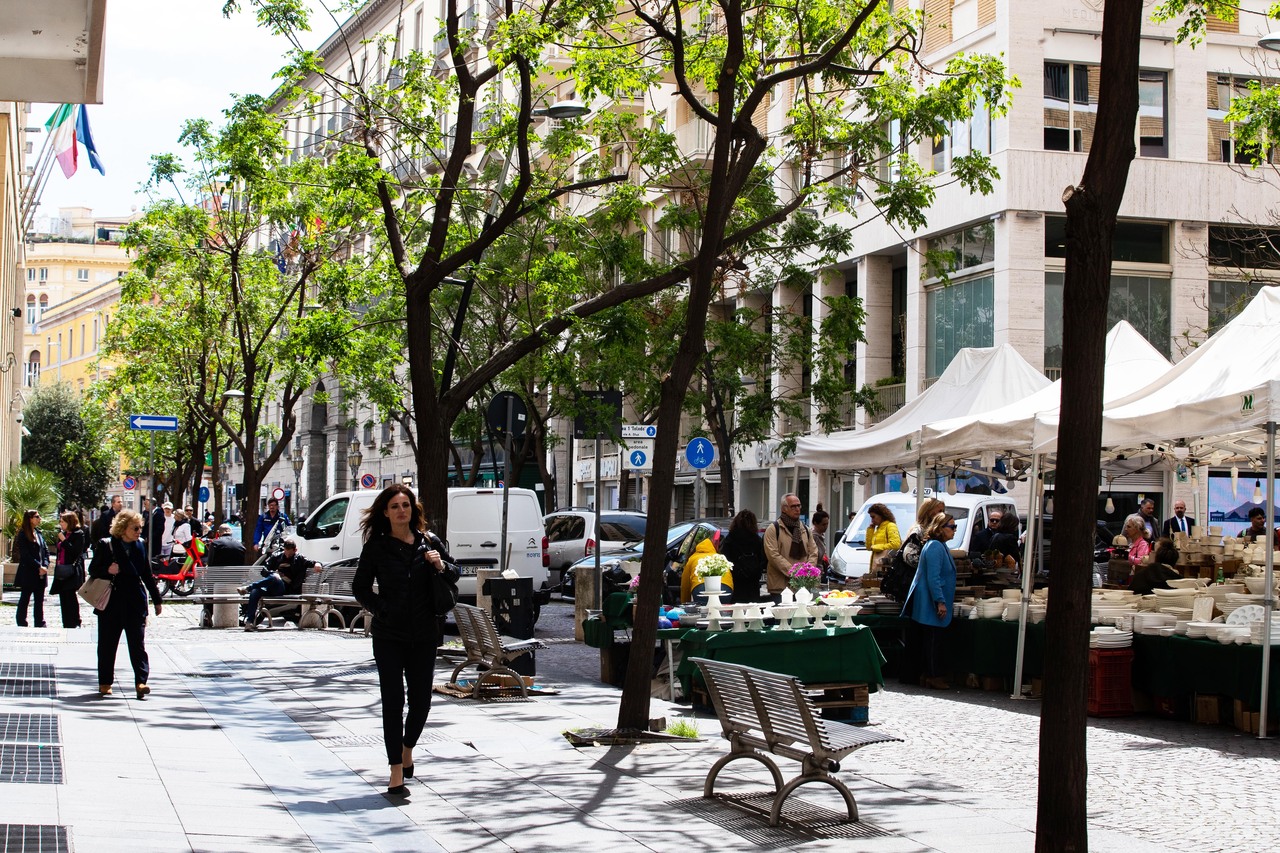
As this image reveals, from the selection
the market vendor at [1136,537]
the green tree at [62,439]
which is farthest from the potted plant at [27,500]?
the green tree at [62,439]

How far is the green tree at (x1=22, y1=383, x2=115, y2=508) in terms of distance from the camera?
82.1m

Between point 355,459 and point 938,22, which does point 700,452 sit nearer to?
point 938,22

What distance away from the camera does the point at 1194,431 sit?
43.2ft

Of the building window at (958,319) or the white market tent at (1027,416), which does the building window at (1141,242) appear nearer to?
the building window at (958,319)

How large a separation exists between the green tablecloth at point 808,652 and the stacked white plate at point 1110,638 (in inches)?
78.1

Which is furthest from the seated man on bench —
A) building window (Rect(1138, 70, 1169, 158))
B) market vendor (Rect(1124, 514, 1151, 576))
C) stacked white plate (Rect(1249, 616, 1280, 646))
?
building window (Rect(1138, 70, 1169, 158))

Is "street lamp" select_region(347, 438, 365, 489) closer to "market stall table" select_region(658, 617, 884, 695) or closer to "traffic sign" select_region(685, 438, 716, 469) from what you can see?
"traffic sign" select_region(685, 438, 716, 469)

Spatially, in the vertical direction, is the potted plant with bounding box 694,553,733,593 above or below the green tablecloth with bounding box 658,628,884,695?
above

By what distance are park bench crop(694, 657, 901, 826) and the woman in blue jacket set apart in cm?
646

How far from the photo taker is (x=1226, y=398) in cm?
1267

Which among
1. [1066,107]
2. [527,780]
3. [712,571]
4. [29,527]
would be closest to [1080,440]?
[527,780]

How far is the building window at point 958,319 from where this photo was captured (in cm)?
3416

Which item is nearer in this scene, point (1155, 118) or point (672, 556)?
point (672, 556)

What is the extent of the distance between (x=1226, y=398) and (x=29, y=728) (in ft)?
29.5
